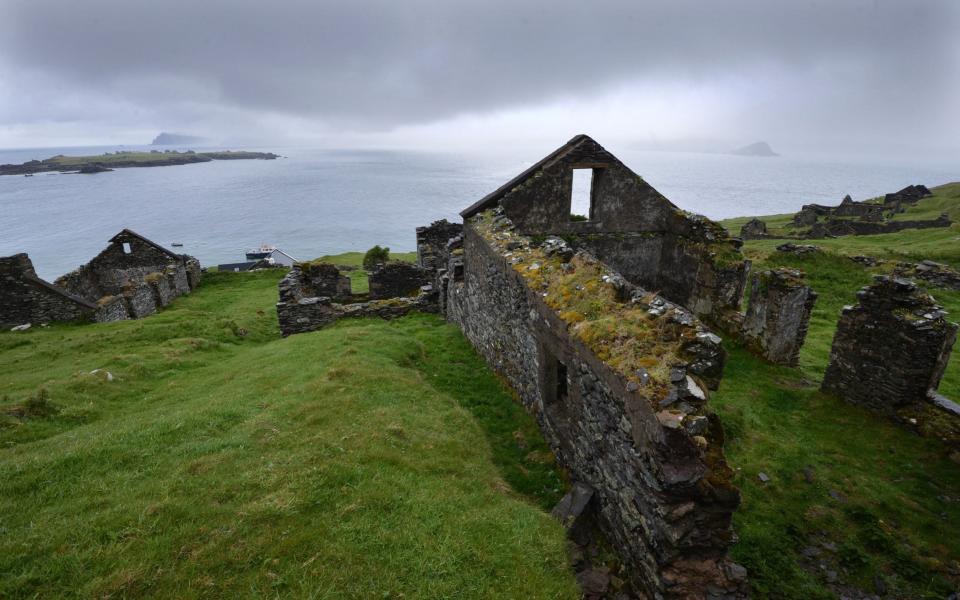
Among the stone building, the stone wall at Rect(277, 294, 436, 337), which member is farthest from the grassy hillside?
the stone wall at Rect(277, 294, 436, 337)

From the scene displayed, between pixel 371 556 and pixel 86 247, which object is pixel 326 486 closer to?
pixel 371 556

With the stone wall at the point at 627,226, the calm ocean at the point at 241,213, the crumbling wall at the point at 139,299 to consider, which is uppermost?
the stone wall at the point at 627,226

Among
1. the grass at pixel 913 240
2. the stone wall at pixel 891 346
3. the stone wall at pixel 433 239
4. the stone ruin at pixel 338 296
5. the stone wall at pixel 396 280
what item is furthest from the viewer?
the stone wall at pixel 433 239

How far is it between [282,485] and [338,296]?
742 inches

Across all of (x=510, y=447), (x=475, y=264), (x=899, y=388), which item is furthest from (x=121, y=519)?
(x=899, y=388)

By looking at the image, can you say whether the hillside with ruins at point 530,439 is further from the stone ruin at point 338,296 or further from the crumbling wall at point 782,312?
the stone ruin at point 338,296

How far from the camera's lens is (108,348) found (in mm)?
18109

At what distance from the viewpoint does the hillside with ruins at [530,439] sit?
231 inches

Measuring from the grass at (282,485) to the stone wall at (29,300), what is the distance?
1201 cm

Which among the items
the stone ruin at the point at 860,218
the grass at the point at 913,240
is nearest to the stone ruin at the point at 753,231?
the grass at the point at 913,240

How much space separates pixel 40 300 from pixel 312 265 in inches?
542

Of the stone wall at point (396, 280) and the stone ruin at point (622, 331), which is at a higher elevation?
the stone ruin at point (622, 331)

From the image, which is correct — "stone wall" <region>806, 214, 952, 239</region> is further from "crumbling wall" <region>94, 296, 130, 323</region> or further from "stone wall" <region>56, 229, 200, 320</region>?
"crumbling wall" <region>94, 296, 130, 323</region>

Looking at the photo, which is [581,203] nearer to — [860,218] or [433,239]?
[860,218]
